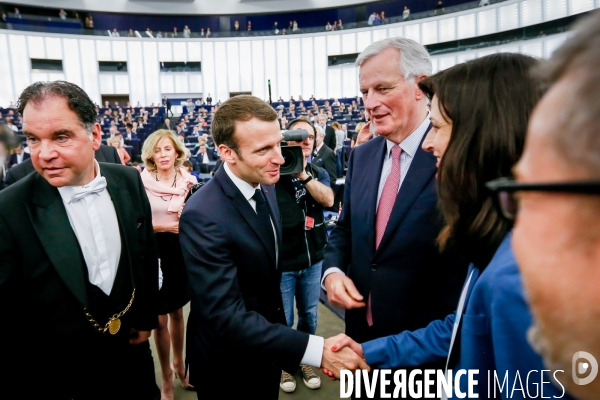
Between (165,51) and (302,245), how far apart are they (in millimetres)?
23483

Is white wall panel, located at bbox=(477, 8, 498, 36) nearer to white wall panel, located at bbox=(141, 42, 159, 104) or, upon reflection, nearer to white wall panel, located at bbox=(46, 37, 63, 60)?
white wall panel, located at bbox=(141, 42, 159, 104)

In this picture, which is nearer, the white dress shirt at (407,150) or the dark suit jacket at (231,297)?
the dark suit jacket at (231,297)

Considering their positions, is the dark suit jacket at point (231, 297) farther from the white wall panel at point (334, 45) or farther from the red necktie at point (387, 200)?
the white wall panel at point (334, 45)

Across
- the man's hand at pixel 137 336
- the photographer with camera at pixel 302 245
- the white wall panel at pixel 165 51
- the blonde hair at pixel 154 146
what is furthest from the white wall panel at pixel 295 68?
the man's hand at pixel 137 336

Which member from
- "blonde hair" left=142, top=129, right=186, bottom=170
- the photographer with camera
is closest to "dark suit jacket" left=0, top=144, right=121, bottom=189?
"blonde hair" left=142, top=129, right=186, bottom=170

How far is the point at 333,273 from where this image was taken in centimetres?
160

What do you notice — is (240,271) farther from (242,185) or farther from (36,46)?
(36,46)

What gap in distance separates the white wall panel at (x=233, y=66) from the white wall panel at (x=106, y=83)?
6793 millimetres

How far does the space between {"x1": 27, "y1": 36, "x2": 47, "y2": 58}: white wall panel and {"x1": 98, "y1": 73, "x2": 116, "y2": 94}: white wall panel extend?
2.85 m

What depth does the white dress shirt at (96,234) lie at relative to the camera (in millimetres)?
1445

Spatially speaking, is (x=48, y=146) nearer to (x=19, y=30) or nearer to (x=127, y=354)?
(x=127, y=354)

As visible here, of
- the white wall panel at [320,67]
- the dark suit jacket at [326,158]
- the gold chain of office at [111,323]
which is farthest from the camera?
the white wall panel at [320,67]

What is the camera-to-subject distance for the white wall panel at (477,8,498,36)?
18188mm

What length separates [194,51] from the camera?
74.7 ft
